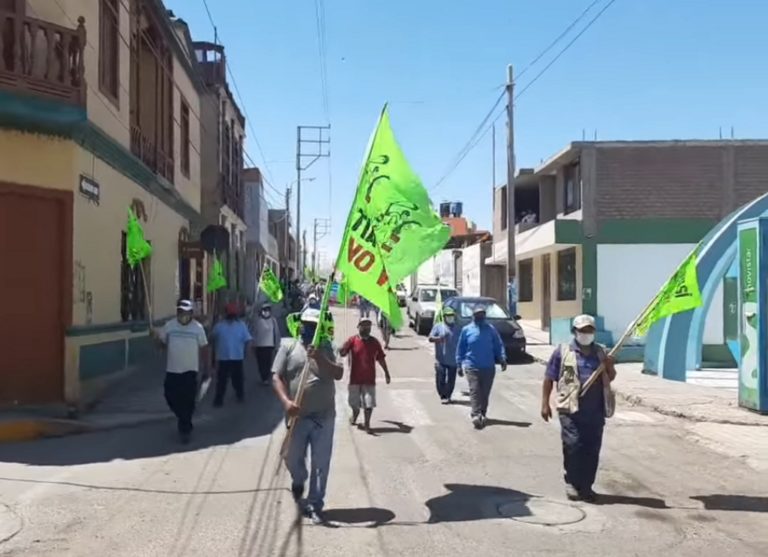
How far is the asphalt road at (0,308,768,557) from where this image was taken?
612 centimetres

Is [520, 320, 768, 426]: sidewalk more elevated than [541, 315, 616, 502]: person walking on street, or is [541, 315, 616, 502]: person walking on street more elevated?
[541, 315, 616, 502]: person walking on street

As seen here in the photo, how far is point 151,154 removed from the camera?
1811 centimetres

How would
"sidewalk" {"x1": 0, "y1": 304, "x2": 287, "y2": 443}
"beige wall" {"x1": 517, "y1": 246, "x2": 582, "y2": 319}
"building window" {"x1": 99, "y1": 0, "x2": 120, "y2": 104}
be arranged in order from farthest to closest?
1. "beige wall" {"x1": 517, "y1": 246, "x2": 582, "y2": 319}
2. "building window" {"x1": 99, "y1": 0, "x2": 120, "y2": 104}
3. "sidewalk" {"x1": 0, "y1": 304, "x2": 287, "y2": 443}

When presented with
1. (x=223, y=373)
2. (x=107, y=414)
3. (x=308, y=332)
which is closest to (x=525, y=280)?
(x=223, y=373)

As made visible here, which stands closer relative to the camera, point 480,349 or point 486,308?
point 480,349

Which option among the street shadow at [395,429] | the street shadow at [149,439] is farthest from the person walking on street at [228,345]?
the street shadow at [395,429]

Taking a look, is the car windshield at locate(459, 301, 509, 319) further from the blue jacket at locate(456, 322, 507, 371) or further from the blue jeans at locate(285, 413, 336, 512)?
the blue jeans at locate(285, 413, 336, 512)

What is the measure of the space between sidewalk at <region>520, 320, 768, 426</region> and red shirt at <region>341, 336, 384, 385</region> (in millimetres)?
4835

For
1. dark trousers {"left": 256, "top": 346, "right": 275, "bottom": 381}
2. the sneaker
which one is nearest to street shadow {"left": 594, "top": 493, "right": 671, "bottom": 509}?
the sneaker

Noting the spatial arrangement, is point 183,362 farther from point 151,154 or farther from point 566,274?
point 566,274

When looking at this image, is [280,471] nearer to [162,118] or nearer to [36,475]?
[36,475]

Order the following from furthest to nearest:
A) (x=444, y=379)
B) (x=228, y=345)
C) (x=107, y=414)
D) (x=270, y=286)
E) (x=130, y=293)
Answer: (x=270, y=286) → (x=130, y=293) → (x=444, y=379) → (x=228, y=345) → (x=107, y=414)

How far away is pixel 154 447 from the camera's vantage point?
990cm

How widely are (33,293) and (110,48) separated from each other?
17.2 ft
